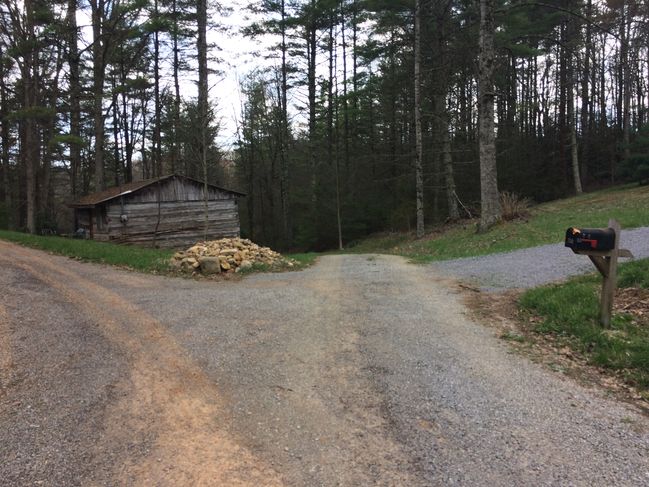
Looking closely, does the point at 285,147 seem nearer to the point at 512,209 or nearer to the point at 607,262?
the point at 512,209

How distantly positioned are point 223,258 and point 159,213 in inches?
490

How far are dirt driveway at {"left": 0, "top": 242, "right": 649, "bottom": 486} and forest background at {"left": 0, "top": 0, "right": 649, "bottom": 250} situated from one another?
1313 cm

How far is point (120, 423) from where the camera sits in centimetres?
335

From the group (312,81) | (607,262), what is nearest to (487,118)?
(607,262)

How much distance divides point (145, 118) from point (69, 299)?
107ft

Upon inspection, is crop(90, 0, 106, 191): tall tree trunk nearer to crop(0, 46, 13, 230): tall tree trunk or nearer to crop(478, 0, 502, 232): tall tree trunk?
crop(0, 46, 13, 230): tall tree trunk

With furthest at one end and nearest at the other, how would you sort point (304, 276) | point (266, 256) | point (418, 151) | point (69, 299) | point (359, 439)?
point (418, 151), point (266, 256), point (304, 276), point (69, 299), point (359, 439)

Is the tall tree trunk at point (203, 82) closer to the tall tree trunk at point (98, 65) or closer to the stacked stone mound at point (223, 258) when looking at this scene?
the stacked stone mound at point (223, 258)

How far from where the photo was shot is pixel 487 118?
15648 mm

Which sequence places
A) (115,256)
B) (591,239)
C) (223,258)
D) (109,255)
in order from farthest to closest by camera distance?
(109,255)
(115,256)
(223,258)
(591,239)

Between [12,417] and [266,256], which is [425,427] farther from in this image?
[266,256]

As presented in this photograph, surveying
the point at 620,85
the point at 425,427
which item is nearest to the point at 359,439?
the point at 425,427

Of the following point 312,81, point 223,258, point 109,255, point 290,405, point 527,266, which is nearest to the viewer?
point 290,405

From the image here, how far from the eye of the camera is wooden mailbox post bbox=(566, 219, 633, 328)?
488cm
